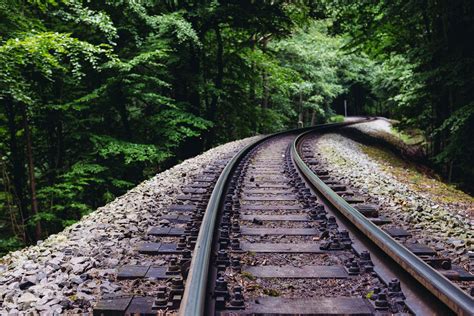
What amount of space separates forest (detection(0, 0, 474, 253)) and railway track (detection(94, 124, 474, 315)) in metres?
5.06

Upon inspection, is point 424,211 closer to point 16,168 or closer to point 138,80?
point 138,80

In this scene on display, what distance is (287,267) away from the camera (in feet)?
8.82

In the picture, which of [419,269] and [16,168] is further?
[16,168]

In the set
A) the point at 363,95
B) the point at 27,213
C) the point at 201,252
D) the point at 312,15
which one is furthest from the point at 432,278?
the point at 363,95

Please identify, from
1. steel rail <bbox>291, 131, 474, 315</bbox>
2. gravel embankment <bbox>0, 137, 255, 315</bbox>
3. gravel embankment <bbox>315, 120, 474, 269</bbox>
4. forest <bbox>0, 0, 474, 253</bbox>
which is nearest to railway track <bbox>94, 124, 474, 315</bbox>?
steel rail <bbox>291, 131, 474, 315</bbox>

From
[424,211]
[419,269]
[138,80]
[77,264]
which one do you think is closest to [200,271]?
[77,264]

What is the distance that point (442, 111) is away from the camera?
39.3 ft

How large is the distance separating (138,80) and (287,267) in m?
10.0

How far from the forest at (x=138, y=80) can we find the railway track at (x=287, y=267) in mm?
5064

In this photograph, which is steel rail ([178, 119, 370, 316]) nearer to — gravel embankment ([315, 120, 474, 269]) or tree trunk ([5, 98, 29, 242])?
gravel embankment ([315, 120, 474, 269])

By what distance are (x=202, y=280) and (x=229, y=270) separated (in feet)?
1.76

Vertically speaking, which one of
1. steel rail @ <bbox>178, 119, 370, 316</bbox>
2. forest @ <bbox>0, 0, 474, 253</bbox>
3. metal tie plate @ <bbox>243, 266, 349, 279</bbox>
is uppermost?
forest @ <bbox>0, 0, 474, 253</bbox>

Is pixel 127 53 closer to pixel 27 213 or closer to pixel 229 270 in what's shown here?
pixel 27 213

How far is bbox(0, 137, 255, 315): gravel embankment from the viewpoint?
2.22 metres
